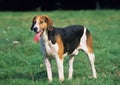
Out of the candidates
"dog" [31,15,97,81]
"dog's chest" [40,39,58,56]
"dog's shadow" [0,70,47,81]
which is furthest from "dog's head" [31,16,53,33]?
"dog's shadow" [0,70,47,81]

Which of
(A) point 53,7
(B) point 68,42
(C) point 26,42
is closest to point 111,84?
(B) point 68,42

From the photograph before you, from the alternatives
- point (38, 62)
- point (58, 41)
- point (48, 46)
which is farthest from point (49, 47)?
point (38, 62)

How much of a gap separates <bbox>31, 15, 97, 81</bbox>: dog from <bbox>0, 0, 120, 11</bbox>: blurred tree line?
28239 millimetres

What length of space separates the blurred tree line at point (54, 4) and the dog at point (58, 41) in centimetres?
2824

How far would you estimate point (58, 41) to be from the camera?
451 inches

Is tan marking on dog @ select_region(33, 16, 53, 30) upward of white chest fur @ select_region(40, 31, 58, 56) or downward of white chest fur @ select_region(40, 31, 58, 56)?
upward

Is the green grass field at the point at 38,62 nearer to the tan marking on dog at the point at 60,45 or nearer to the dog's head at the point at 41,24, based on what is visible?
the tan marking on dog at the point at 60,45

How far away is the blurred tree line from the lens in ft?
134

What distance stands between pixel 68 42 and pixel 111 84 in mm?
1591

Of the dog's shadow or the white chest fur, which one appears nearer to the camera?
the white chest fur

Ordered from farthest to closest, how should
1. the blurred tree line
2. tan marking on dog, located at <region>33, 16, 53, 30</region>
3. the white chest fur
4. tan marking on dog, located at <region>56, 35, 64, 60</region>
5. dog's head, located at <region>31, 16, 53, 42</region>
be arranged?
the blurred tree line, tan marking on dog, located at <region>56, 35, 64, 60</region>, the white chest fur, tan marking on dog, located at <region>33, 16, 53, 30</region>, dog's head, located at <region>31, 16, 53, 42</region>

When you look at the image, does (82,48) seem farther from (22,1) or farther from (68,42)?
(22,1)

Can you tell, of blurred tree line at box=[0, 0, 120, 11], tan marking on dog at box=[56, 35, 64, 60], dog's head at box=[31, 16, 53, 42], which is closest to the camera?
dog's head at box=[31, 16, 53, 42]

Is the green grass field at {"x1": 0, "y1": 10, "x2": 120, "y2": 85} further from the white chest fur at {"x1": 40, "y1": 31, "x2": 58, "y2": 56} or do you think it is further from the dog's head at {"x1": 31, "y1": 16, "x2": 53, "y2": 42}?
the dog's head at {"x1": 31, "y1": 16, "x2": 53, "y2": 42}
